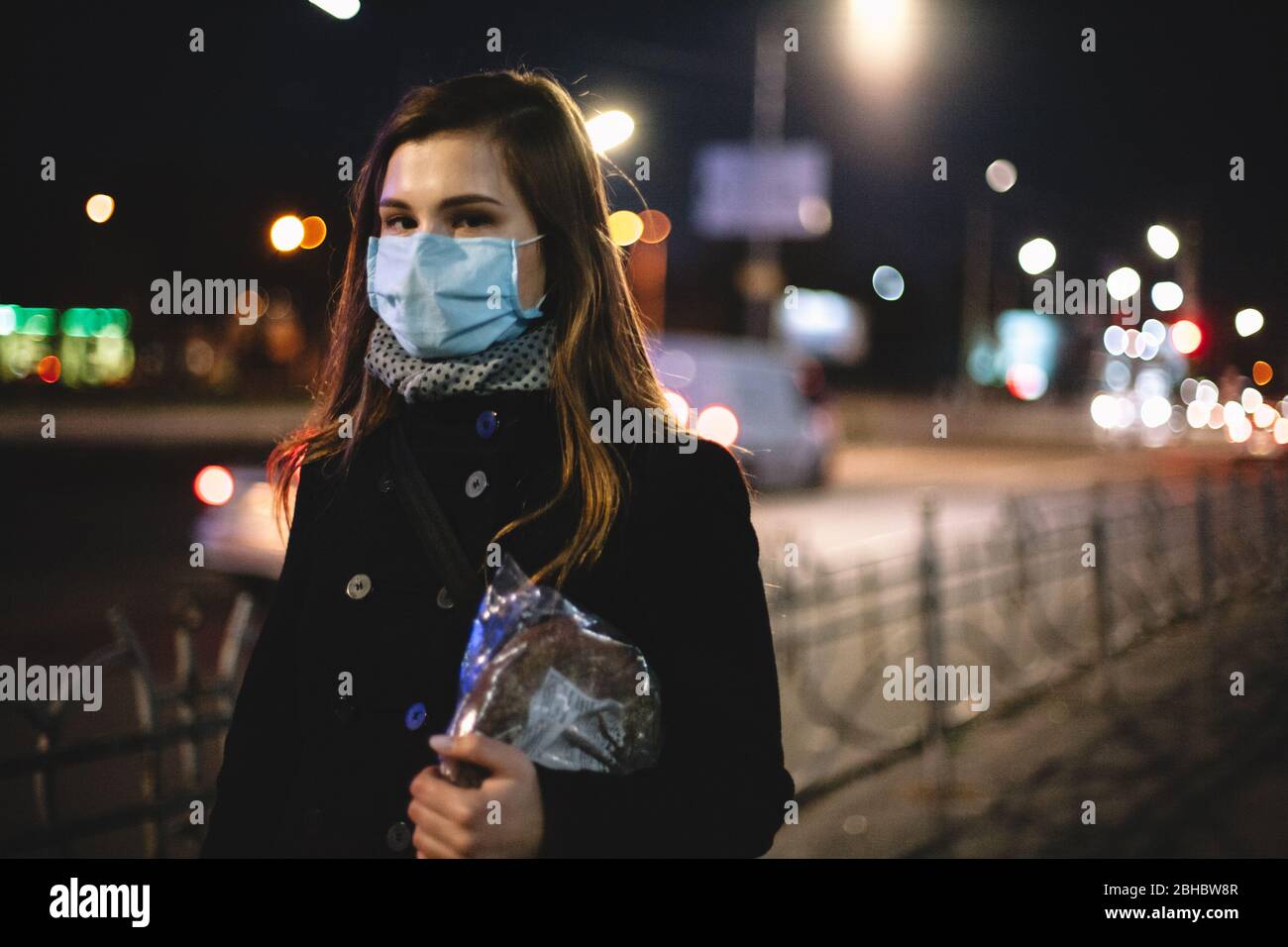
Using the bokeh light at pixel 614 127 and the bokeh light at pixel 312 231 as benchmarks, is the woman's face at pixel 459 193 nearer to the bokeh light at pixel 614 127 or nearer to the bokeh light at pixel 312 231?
the bokeh light at pixel 614 127

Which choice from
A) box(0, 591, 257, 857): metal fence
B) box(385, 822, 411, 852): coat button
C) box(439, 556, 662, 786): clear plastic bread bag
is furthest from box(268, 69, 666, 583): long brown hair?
box(0, 591, 257, 857): metal fence

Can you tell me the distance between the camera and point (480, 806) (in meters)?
1.45

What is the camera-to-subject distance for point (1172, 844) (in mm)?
4516

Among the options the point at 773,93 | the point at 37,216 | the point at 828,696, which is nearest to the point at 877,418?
the point at 773,93

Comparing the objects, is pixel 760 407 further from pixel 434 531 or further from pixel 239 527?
pixel 434 531

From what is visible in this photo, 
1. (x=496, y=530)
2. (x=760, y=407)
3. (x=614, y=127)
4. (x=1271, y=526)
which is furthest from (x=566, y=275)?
(x=760, y=407)

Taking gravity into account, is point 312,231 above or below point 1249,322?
below

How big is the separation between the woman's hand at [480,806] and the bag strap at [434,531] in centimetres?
29

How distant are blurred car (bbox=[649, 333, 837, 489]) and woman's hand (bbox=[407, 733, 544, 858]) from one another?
13994 millimetres

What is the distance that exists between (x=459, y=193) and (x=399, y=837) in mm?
938

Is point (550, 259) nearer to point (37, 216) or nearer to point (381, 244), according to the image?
point (381, 244)

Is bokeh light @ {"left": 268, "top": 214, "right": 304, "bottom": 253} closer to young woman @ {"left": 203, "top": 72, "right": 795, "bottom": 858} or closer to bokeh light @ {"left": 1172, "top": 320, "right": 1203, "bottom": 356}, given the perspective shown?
young woman @ {"left": 203, "top": 72, "right": 795, "bottom": 858}

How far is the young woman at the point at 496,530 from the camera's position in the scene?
5.45 ft
